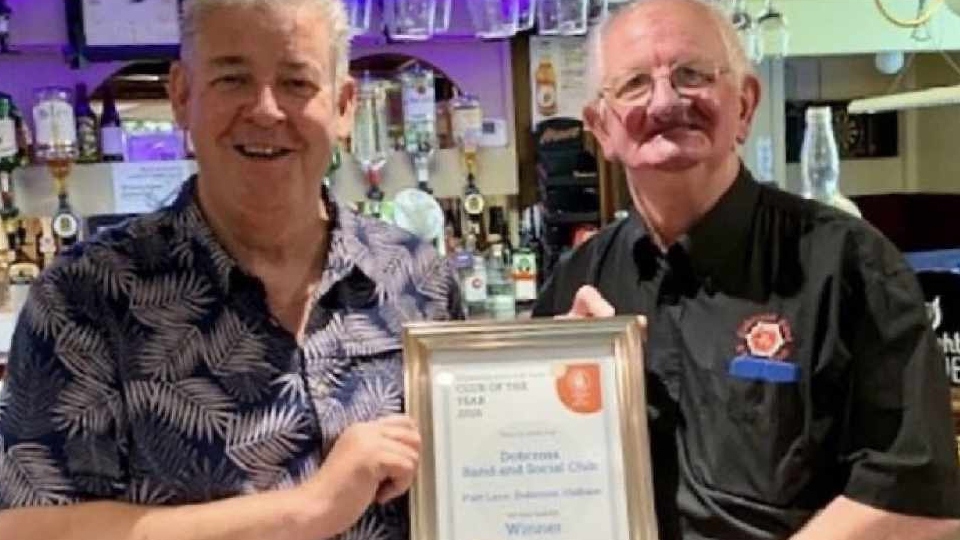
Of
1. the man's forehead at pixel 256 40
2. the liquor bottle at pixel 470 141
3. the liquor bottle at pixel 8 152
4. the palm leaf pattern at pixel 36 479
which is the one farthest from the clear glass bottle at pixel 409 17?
the palm leaf pattern at pixel 36 479

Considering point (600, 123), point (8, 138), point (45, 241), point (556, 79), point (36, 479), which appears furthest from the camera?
point (556, 79)

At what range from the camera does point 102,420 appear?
1.35 m

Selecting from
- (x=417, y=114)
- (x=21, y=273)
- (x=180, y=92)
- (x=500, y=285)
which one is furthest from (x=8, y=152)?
(x=180, y=92)

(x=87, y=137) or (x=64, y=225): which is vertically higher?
(x=87, y=137)

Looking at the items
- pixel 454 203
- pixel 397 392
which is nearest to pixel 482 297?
pixel 454 203

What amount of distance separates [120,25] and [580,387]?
6.52 feet

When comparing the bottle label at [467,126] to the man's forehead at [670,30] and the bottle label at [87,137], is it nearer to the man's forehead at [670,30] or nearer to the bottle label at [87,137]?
the bottle label at [87,137]

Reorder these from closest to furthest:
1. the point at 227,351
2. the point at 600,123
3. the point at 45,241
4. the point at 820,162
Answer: the point at 227,351, the point at 600,123, the point at 820,162, the point at 45,241

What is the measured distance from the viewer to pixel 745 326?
153 cm

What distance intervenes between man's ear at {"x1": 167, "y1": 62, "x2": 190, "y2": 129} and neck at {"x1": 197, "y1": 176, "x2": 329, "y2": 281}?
7 centimetres

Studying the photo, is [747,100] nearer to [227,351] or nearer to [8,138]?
[227,351]

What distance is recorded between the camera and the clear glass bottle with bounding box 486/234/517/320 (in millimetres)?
3258

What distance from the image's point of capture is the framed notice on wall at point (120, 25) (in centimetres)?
307

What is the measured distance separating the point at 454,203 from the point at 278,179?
6.39 feet
